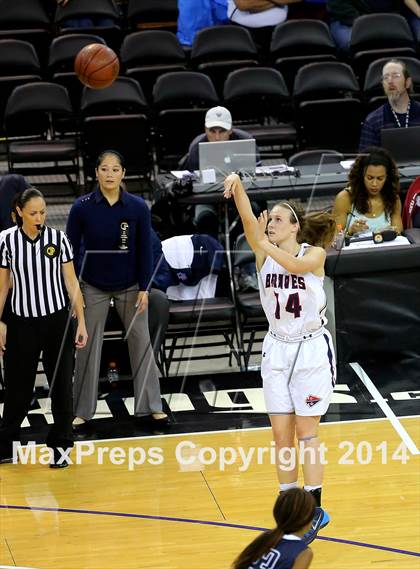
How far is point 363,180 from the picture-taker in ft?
28.8

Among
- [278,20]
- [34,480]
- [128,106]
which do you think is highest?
[278,20]

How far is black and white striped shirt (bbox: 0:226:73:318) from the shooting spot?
7.21 m

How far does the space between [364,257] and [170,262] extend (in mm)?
1422

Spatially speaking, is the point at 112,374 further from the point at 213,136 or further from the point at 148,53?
the point at 148,53

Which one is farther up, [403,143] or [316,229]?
[403,143]

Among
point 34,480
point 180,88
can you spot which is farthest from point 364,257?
point 180,88

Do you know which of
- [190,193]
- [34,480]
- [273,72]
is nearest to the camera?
[34,480]

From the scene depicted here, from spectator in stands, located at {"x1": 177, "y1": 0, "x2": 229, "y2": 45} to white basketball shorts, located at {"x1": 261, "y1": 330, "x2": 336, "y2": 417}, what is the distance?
7154 millimetres

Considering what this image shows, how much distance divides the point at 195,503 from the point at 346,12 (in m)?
7.48

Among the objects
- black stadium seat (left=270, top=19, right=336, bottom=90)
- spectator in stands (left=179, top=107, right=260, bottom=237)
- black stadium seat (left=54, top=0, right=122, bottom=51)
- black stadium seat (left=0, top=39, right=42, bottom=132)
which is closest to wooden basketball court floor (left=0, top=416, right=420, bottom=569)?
spectator in stands (left=179, top=107, right=260, bottom=237)

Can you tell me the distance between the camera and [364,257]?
27.7 ft

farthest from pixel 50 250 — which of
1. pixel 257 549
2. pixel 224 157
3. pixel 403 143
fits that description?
pixel 403 143

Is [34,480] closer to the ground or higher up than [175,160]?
closer to the ground

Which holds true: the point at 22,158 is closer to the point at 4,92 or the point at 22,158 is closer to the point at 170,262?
the point at 4,92
